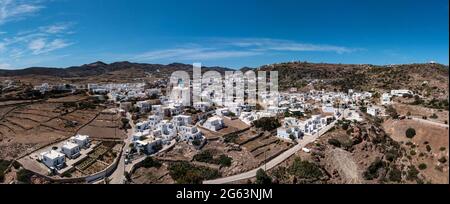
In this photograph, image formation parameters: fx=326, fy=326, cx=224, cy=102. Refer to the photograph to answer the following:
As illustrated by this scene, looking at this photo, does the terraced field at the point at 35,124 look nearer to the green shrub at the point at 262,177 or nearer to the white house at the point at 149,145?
the white house at the point at 149,145

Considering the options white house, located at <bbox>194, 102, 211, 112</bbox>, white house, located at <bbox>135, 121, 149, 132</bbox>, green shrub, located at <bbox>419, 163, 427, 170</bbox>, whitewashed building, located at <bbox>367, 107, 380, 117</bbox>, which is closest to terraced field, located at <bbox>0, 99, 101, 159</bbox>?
white house, located at <bbox>135, 121, 149, 132</bbox>

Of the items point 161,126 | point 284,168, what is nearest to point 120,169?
point 161,126

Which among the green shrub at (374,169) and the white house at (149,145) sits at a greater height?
the white house at (149,145)

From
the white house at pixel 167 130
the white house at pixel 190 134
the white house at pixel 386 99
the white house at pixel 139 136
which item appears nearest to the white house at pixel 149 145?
the white house at pixel 139 136

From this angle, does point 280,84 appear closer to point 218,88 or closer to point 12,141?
point 218,88

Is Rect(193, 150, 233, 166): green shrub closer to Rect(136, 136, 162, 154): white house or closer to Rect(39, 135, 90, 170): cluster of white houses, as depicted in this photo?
Rect(136, 136, 162, 154): white house

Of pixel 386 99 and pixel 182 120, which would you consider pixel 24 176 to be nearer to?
pixel 182 120

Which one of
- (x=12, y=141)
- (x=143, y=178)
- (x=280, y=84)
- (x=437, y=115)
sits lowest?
(x=143, y=178)
